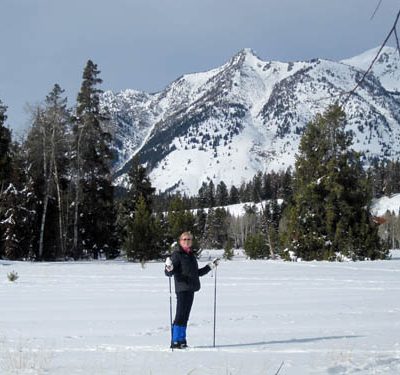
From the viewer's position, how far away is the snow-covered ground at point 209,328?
659cm

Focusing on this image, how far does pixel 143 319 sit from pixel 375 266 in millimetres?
16940

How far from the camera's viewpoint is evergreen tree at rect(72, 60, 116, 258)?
41.2m

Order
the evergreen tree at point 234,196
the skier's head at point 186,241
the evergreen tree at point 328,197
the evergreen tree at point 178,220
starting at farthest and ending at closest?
the evergreen tree at point 234,196, the evergreen tree at point 178,220, the evergreen tree at point 328,197, the skier's head at point 186,241

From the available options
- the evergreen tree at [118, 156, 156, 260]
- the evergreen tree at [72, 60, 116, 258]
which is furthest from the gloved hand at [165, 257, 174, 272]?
the evergreen tree at [118, 156, 156, 260]

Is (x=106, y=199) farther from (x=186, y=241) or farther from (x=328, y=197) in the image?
(x=186, y=241)

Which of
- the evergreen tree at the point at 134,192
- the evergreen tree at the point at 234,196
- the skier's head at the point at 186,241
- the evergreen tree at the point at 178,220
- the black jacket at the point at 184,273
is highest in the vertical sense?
the evergreen tree at the point at 234,196

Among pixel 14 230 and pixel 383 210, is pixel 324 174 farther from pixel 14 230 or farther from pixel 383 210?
pixel 383 210

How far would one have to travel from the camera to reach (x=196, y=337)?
29.3ft

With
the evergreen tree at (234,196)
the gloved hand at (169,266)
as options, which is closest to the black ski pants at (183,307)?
the gloved hand at (169,266)

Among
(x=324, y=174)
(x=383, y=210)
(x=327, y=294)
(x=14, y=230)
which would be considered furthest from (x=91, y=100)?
(x=383, y=210)

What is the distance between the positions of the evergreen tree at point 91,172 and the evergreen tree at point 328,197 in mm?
16069

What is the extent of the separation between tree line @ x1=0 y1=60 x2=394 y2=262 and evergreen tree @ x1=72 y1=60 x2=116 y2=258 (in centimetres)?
8

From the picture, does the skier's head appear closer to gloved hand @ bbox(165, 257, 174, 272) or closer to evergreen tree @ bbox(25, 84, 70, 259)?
gloved hand @ bbox(165, 257, 174, 272)

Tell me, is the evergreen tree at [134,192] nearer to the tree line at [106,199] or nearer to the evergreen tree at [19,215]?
the tree line at [106,199]
